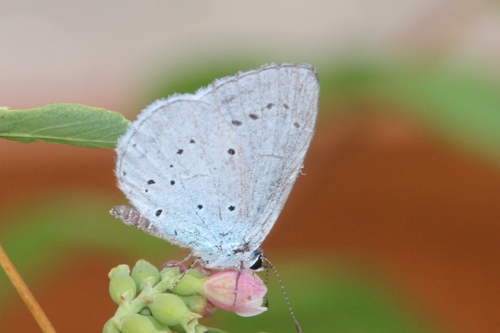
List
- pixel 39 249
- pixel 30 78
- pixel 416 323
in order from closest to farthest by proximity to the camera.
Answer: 1. pixel 39 249
2. pixel 416 323
3. pixel 30 78

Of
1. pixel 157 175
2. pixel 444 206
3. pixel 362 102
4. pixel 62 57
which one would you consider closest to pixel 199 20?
pixel 62 57

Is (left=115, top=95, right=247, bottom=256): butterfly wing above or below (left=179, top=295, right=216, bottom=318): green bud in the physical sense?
above

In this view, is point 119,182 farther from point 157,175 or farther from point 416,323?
point 416,323

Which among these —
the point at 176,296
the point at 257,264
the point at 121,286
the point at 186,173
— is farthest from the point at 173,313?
the point at 186,173

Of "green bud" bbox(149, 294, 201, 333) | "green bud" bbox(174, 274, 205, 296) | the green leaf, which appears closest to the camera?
the green leaf

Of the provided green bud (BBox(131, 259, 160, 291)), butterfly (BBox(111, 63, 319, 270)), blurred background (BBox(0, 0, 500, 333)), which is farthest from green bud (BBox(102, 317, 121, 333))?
blurred background (BBox(0, 0, 500, 333))

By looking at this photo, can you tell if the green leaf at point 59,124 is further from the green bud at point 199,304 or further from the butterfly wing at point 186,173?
the green bud at point 199,304

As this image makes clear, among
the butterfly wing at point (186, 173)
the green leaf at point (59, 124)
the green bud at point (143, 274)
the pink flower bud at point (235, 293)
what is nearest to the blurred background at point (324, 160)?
the butterfly wing at point (186, 173)

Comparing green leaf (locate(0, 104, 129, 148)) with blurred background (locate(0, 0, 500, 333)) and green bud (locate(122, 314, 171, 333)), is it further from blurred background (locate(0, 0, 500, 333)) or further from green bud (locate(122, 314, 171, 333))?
blurred background (locate(0, 0, 500, 333))
